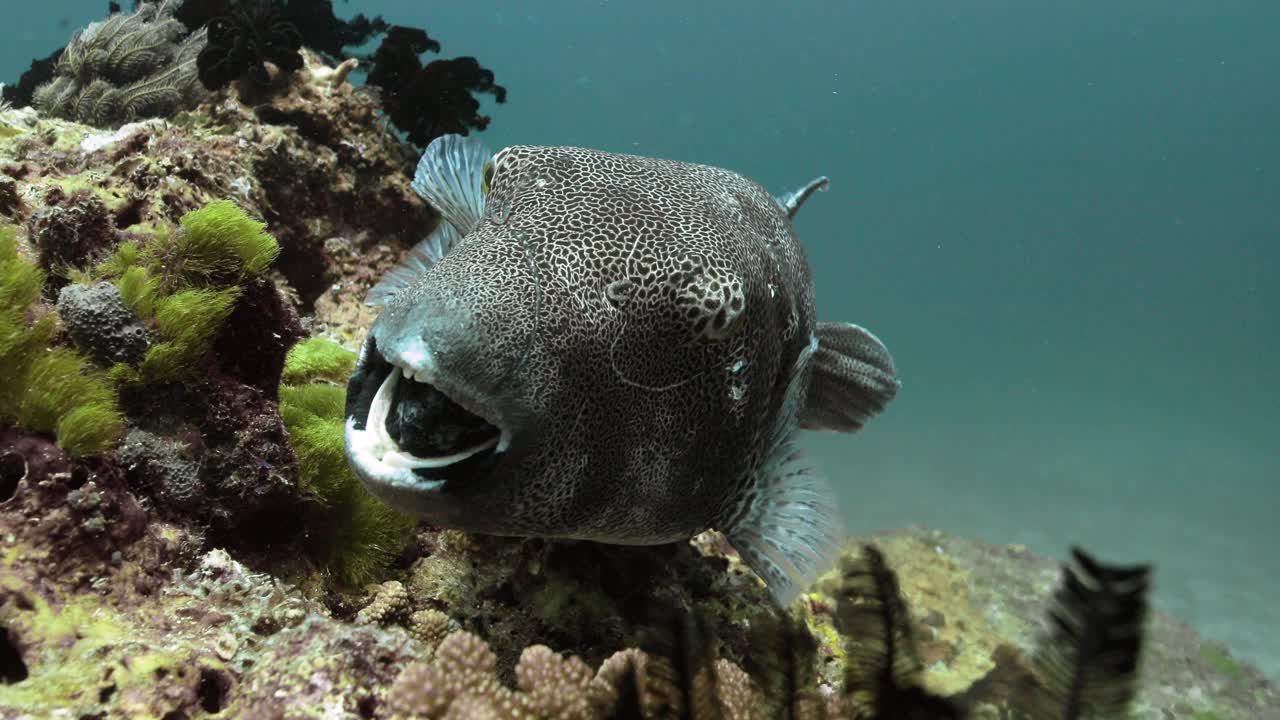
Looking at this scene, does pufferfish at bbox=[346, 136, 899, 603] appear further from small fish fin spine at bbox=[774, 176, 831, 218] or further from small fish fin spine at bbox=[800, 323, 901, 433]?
small fish fin spine at bbox=[774, 176, 831, 218]

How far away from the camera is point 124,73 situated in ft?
22.7

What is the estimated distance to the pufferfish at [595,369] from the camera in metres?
2.11

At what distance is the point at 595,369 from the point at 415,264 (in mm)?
1748

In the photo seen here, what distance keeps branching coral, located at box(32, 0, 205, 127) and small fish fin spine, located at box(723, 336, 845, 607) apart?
21.8 feet

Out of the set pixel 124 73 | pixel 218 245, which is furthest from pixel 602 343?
pixel 124 73

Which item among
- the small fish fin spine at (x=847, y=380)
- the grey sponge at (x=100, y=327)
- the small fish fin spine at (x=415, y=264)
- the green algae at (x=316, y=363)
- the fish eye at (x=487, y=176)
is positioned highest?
the small fish fin spine at (x=847, y=380)

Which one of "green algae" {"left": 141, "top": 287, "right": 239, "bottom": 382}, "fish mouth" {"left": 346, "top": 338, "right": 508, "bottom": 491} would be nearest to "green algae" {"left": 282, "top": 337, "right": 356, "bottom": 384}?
"green algae" {"left": 141, "top": 287, "right": 239, "bottom": 382}

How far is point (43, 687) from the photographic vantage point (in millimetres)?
1652

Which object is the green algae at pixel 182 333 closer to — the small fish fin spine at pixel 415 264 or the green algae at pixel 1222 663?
the small fish fin spine at pixel 415 264

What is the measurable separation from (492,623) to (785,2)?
124648 millimetres

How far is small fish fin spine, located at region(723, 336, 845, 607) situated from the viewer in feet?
10.3

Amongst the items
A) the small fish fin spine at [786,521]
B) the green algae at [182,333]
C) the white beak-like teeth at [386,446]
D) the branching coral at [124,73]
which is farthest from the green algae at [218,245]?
the branching coral at [124,73]

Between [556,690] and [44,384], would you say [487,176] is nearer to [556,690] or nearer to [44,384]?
→ [44,384]

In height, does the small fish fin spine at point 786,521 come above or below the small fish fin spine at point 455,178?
below
